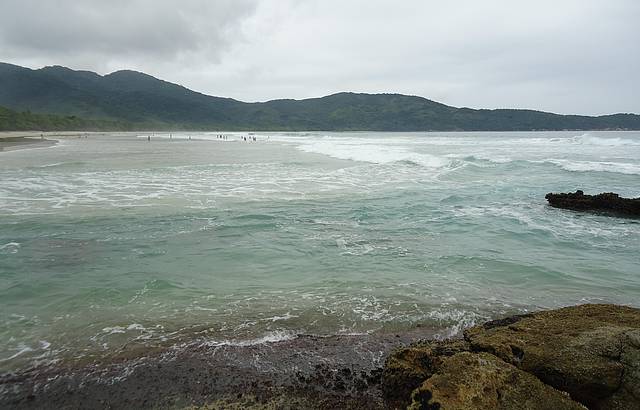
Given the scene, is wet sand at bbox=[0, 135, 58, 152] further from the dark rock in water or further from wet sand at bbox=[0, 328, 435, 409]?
the dark rock in water

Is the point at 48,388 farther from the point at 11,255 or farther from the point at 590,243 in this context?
the point at 590,243

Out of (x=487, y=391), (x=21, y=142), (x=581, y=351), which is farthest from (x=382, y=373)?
(x=21, y=142)

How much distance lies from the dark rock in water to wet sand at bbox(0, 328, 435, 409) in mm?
13601

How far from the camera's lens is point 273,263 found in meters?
9.59

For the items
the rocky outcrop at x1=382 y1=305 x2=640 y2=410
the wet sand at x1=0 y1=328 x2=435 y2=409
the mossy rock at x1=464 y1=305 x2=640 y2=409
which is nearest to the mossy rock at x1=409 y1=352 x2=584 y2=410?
the rocky outcrop at x1=382 y1=305 x2=640 y2=410

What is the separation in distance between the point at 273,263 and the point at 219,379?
4.64m

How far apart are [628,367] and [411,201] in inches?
546

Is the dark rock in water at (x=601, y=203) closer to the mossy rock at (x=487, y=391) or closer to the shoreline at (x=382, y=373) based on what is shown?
the shoreline at (x=382, y=373)

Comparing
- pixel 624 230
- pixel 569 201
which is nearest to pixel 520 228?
pixel 624 230

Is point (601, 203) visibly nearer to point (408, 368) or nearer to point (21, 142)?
point (408, 368)

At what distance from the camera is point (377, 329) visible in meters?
6.32

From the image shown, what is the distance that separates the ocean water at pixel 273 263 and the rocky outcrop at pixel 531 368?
63.5 inches

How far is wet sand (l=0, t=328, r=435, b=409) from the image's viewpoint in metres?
4.62

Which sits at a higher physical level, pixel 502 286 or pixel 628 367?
pixel 628 367
